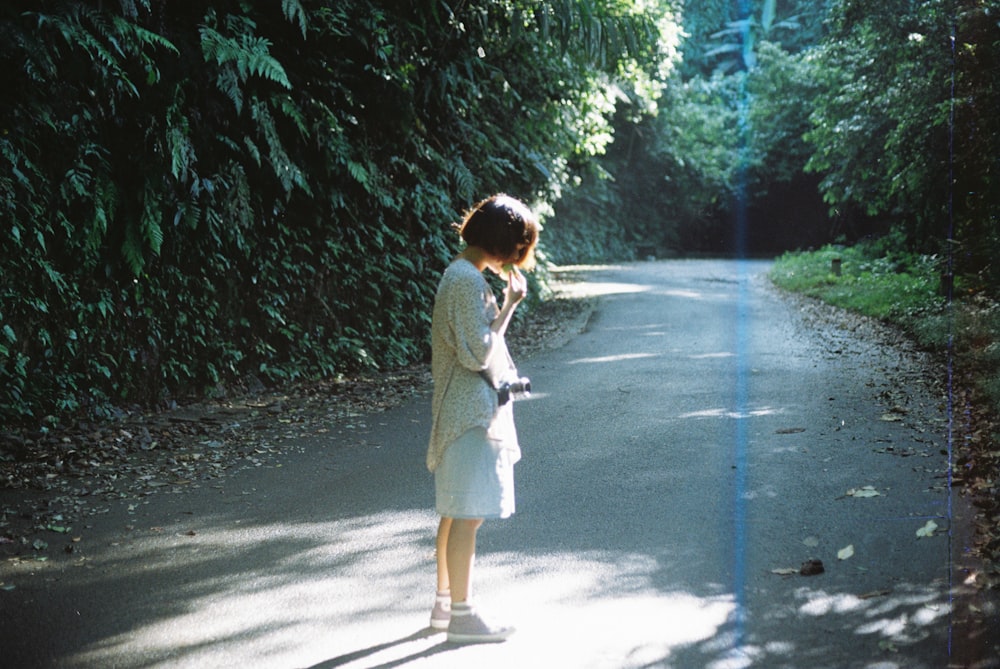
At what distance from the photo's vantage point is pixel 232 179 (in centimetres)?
923

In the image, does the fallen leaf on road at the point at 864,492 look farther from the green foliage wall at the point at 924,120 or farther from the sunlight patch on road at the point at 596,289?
the sunlight patch on road at the point at 596,289

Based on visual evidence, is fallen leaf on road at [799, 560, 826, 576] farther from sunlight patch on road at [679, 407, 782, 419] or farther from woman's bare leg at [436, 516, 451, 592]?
sunlight patch on road at [679, 407, 782, 419]

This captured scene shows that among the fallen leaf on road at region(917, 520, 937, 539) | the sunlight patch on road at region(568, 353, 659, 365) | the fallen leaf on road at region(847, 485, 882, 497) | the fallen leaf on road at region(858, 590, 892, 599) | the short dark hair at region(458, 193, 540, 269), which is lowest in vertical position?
the fallen leaf on road at region(858, 590, 892, 599)

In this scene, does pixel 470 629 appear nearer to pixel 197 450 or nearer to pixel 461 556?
pixel 461 556

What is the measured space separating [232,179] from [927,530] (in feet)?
21.6

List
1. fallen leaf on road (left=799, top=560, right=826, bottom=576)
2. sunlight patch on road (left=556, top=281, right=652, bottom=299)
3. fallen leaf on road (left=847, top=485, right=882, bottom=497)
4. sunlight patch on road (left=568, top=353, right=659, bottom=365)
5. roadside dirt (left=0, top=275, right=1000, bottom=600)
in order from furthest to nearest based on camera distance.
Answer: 1. sunlight patch on road (left=556, top=281, right=652, bottom=299)
2. sunlight patch on road (left=568, top=353, right=659, bottom=365)
3. fallen leaf on road (left=847, top=485, right=882, bottom=497)
4. roadside dirt (left=0, top=275, right=1000, bottom=600)
5. fallen leaf on road (left=799, top=560, right=826, bottom=576)

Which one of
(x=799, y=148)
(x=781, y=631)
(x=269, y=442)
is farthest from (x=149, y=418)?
(x=799, y=148)

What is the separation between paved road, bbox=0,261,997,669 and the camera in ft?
13.9

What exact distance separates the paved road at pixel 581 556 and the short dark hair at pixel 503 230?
1673mm

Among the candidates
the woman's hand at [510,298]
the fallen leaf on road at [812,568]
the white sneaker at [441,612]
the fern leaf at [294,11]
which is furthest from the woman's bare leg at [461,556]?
the fern leaf at [294,11]

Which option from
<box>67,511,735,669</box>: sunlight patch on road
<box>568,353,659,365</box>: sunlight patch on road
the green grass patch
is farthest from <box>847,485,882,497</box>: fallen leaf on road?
<box>568,353,659,365</box>: sunlight patch on road

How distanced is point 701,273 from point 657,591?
985 inches

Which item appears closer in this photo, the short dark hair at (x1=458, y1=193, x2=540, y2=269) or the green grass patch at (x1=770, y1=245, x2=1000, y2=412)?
the short dark hair at (x1=458, y1=193, x2=540, y2=269)

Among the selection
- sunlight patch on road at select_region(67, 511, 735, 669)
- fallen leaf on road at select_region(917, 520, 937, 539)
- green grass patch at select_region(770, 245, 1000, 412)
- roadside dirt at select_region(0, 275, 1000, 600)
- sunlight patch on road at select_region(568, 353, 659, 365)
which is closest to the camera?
sunlight patch on road at select_region(67, 511, 735, 669)
